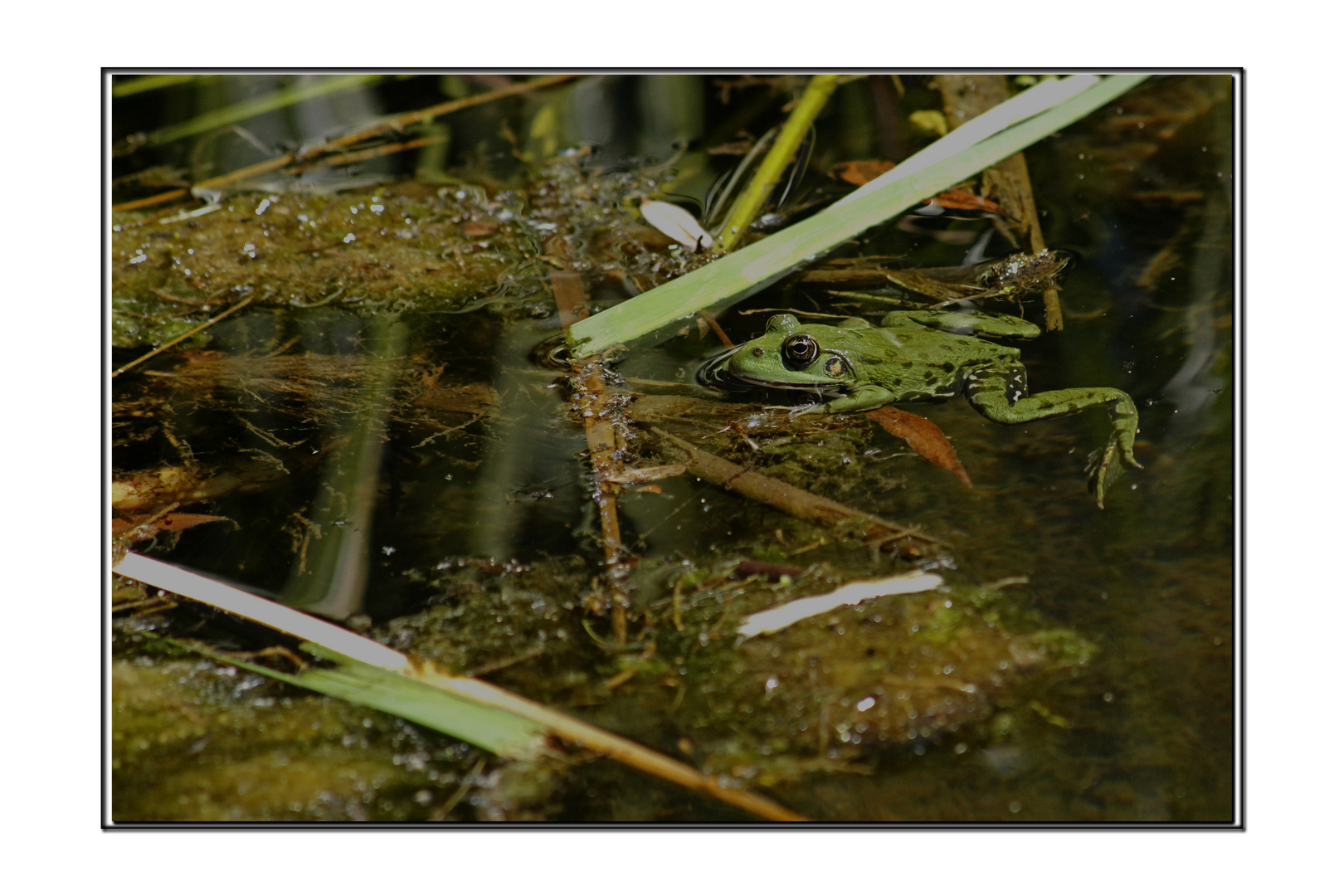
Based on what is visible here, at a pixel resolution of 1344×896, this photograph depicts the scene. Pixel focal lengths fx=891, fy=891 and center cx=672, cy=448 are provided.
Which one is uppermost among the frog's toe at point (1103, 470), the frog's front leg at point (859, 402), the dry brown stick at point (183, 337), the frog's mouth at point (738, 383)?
the dry brown stick at point (183, 337)

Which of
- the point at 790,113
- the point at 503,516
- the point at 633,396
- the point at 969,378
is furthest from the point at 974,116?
the point at 503,516

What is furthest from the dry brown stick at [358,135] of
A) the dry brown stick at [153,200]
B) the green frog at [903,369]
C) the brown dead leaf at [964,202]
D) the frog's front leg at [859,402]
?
the frog's front leg at [859,402]

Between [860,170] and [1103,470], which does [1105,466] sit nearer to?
[1103,470]

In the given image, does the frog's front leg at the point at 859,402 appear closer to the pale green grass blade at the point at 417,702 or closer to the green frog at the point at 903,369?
the green frog at the point at 903,369

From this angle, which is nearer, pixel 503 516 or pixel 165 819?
pixel 165 819

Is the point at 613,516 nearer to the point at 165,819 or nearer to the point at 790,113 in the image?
the point at 165,819
